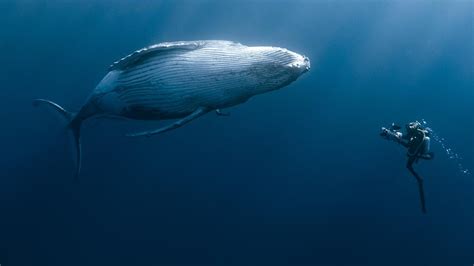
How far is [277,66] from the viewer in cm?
400

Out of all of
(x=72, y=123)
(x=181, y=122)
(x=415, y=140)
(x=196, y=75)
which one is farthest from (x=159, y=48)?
(x=415, y=140)

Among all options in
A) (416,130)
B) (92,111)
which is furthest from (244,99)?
(416,130)

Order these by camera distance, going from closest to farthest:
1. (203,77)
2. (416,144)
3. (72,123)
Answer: (203,77), (72,123), (416,144)

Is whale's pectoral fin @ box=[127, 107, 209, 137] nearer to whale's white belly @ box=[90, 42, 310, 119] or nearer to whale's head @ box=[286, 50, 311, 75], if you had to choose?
whale's white belly @ box=[90, 42, 310, 119]

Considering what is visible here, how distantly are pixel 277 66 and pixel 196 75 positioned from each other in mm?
884

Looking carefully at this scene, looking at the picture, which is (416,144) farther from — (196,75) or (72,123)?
(72,123)

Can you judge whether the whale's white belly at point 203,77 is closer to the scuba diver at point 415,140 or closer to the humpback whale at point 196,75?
the humpback whale at point 196,75

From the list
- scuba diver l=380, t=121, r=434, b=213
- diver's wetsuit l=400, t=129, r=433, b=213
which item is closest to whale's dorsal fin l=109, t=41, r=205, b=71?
scuba diver l=380, t=121, r=434, b=213

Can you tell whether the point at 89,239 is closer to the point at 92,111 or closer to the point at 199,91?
the point at 92,111

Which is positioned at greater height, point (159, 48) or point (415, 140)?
point (159, 48)

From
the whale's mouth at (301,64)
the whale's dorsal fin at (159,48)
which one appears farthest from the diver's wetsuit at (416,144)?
the whale's dorsal fin at (159,48)

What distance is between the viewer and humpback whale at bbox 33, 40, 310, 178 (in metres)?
4.05

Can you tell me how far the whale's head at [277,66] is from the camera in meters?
4.00

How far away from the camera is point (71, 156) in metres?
6.09
